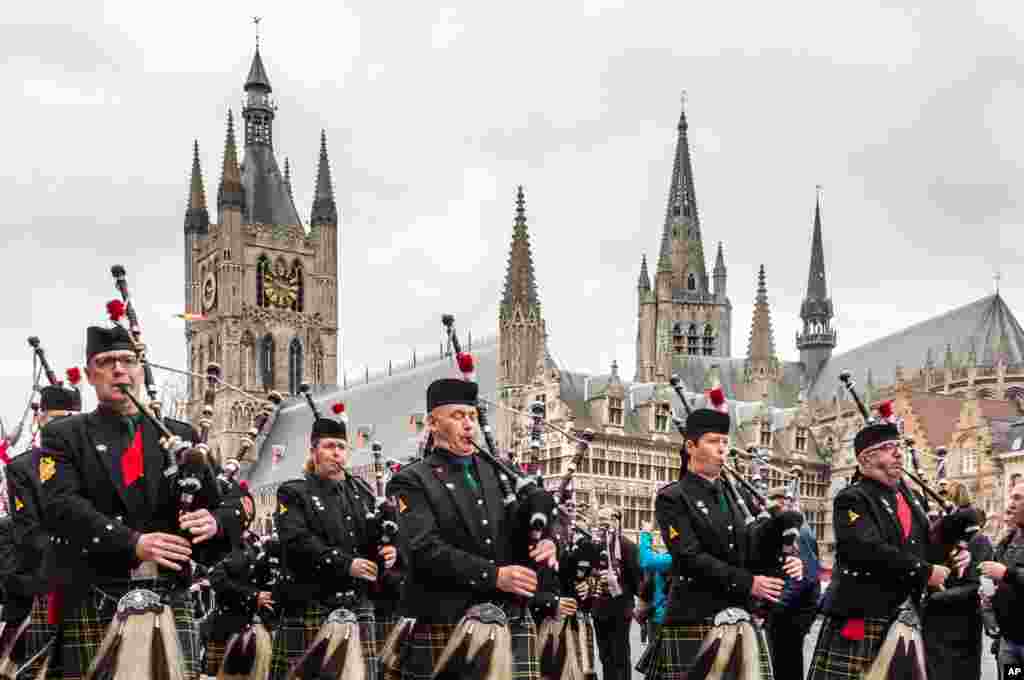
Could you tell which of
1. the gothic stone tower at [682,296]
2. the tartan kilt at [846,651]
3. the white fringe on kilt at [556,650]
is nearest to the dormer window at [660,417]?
the gothic stone tower at [682,296]

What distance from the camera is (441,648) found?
23.8 feet

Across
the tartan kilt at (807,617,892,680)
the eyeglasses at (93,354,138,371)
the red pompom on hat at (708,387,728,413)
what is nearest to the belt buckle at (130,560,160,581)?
the eyeglasses at (93,354,138,371)

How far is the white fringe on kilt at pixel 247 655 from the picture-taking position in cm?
1154

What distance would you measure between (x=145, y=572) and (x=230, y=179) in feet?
335

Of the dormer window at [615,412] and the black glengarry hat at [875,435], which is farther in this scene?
the dormer window at [615,412]

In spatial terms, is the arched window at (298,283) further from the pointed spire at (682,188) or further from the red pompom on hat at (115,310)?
the red pompom on hat at (115,310)

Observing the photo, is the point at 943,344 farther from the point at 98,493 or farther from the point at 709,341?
the point at 98,493

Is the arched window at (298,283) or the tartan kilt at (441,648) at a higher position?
the arched window at (298,283)

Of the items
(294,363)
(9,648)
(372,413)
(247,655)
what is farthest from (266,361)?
(9,648)

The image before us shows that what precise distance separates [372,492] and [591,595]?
14.4 feet

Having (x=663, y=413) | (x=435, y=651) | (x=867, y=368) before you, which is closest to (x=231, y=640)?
(x=435, y=651)

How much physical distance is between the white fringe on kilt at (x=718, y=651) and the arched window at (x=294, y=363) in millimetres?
102397

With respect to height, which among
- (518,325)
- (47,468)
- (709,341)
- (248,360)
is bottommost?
(47,468)

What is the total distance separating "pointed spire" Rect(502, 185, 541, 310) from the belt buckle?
5509 cm
